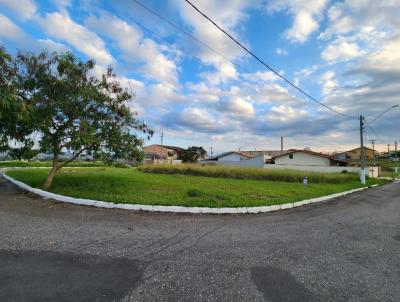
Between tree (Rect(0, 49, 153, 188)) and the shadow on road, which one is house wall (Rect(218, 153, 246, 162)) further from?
the shadow on road

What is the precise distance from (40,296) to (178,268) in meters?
1.91

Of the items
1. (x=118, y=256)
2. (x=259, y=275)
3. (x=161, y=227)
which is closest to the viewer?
(x=259, y=275)

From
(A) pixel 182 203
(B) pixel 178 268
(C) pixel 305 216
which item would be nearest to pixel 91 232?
(B) pixel 178 268

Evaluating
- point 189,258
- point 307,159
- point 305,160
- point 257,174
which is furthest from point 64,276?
point 307,159

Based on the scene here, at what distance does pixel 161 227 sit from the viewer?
271 inches

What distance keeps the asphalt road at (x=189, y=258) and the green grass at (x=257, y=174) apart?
16.8 meters

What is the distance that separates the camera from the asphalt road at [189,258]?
3572 mm

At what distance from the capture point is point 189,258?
476 cm

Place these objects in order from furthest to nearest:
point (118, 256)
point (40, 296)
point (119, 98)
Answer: point (119, 98)
point (118, 256)
point (40, 296)

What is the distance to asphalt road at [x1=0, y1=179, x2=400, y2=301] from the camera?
3572mm

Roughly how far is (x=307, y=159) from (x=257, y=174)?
82.3ft

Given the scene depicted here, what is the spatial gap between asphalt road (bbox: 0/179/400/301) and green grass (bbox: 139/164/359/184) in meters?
16.8

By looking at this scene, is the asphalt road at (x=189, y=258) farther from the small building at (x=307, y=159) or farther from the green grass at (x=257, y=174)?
the small building at (x=307, y=159)

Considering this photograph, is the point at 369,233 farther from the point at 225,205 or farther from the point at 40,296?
the point at 40,296
